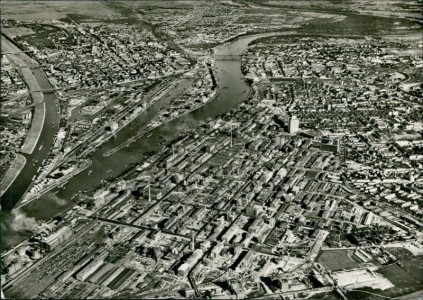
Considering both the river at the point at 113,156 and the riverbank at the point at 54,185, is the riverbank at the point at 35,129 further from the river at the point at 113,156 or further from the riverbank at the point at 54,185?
the riverbank at the point at 54,185

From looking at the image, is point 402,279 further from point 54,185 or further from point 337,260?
point 54,185

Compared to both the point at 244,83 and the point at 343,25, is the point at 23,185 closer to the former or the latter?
the point at 244,83

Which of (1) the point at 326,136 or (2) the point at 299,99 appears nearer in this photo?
(1) the point at 326,136

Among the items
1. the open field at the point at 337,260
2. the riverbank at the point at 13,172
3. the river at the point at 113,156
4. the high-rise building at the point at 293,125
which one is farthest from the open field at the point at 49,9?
the open field at the point at 337,260

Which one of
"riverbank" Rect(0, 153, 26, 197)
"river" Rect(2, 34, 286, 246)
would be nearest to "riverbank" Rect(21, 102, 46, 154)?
"river" Rect(2, 34, 286, 246)

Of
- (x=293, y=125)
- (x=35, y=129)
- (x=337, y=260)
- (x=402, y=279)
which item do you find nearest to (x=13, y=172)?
(x=35, y=129)

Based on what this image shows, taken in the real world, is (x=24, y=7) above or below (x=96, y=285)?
above

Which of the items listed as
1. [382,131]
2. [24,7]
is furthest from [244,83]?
[24,7]
